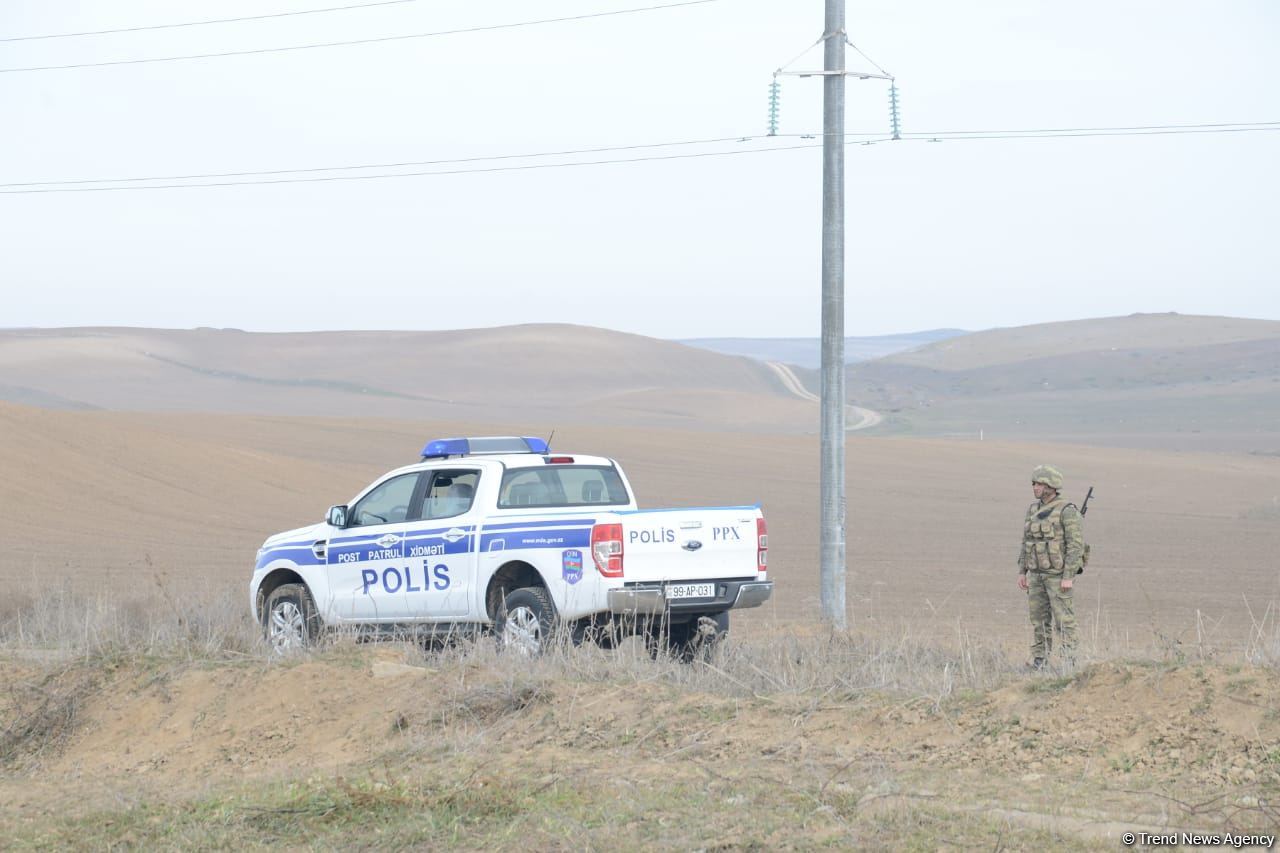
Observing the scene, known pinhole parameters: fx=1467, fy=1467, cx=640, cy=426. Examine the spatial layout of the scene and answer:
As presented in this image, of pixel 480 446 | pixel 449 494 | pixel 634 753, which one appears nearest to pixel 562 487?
pixel 480 446

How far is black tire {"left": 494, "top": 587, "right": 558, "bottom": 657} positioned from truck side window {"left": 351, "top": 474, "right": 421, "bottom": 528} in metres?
1.72

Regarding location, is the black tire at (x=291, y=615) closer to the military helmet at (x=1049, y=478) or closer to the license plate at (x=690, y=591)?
the license plate at (x=690, y=591)

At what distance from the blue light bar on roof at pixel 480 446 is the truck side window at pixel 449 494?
225 millimetres

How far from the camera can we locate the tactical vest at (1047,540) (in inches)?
463

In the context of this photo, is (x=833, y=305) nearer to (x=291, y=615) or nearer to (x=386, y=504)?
(x=386, y=504)

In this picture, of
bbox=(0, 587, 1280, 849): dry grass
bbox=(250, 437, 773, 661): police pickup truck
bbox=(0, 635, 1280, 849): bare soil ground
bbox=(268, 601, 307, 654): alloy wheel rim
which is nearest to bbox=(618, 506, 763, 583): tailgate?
bbox=(250, 437, 773, 661): police pickup truck

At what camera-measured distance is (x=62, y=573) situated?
20.6 metres

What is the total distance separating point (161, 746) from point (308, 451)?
3957cm

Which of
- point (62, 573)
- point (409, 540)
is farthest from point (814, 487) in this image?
point (409, 540)

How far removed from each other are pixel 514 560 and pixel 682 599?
1.44m

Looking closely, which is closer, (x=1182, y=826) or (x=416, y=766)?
(x=1182, y=826)

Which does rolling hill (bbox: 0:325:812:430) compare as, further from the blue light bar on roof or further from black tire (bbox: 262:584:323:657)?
the blue light bar on roof

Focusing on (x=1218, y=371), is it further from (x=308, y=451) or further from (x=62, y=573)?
(x=62, y=573)

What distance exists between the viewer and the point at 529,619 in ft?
39.0
